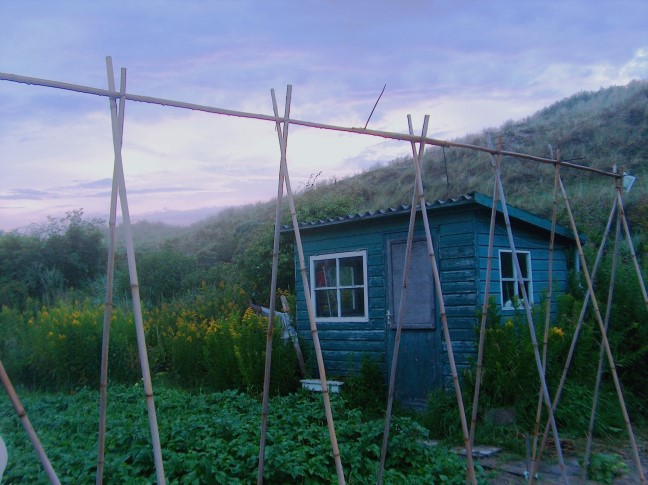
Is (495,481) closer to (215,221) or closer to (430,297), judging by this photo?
(430,297)

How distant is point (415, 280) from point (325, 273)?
1634mm

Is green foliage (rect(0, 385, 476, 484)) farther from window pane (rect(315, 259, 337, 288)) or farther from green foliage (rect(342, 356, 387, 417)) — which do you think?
window pane (rect(315, 259, 337, 288))

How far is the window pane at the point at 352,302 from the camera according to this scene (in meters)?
8.45

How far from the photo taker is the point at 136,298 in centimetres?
268

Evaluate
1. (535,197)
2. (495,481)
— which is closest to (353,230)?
(495,481)

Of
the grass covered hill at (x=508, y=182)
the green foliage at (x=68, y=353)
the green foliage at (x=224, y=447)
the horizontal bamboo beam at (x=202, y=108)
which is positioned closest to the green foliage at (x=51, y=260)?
Answer: the grass covered hill at (x=508, y=182)

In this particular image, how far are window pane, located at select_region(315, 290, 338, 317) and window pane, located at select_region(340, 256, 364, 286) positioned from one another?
0.27 metres

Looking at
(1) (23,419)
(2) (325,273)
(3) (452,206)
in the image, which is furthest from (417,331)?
(1) (23,419)

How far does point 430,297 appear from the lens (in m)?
7.64

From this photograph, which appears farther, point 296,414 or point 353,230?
point 353,230

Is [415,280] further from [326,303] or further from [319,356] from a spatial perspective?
[319,356]

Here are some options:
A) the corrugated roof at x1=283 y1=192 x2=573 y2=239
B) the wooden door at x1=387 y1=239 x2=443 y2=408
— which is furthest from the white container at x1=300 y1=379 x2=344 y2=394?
the corrugated roof at x1=283 y1=192 x2=573 y2=239

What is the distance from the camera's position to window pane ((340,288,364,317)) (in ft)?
27.7

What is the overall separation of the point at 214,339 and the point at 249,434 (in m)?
4.08
